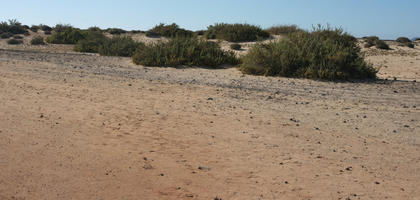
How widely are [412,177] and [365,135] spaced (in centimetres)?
203

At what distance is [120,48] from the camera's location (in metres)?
23.5

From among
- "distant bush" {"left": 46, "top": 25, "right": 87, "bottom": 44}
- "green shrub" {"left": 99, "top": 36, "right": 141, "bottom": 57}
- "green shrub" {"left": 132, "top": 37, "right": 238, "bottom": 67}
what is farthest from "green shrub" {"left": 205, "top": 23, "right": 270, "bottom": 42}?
"green shrub" {"left": 132, "top": 37, "right": 238, "bottom": 67}

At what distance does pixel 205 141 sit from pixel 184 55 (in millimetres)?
11476

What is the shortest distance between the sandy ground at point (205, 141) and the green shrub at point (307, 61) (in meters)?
1.70

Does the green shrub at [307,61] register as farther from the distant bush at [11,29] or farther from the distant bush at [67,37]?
the distant bush at [11,29]

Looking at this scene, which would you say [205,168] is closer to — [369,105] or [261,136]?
[261,136]

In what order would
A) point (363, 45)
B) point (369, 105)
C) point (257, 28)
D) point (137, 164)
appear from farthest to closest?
1. point (257, 28)
2. point (363, 45)
3. point (369, 105)
4. point (137, 164)

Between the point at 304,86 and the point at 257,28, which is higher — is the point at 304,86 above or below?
below

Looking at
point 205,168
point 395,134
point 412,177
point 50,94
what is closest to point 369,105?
point 395,134

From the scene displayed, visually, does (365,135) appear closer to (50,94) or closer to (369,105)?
(369,105)

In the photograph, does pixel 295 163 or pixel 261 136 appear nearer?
pixel 295 163

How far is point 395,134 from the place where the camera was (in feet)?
26.3

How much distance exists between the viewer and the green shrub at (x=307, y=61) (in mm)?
14641

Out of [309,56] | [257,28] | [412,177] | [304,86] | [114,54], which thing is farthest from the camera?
[257,28]
